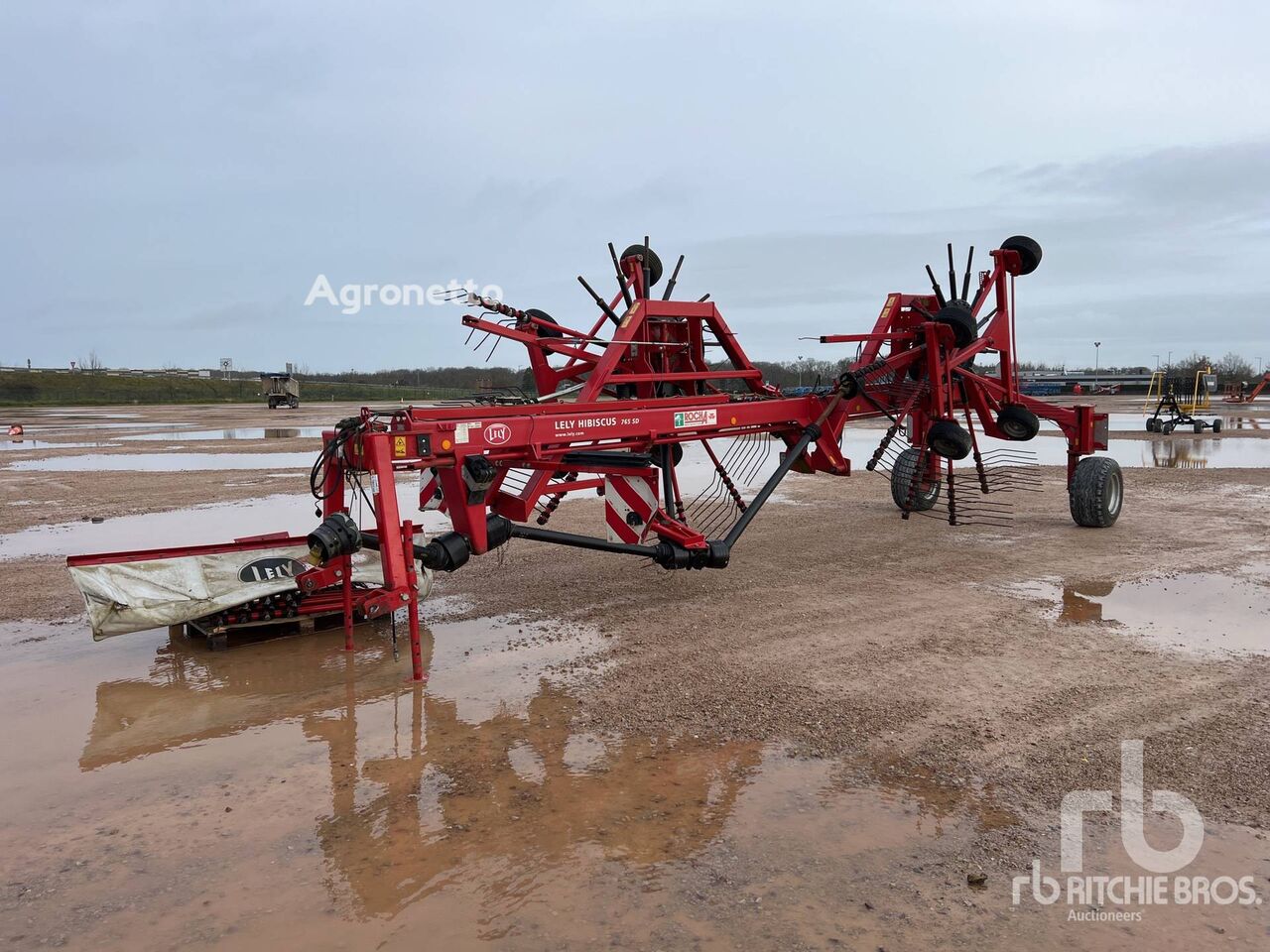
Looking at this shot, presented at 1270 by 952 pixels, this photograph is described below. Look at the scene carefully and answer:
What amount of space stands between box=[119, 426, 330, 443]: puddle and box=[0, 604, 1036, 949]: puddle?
24.3 m

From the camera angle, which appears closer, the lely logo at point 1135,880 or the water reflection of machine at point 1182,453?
the lely logo at point 1135,880

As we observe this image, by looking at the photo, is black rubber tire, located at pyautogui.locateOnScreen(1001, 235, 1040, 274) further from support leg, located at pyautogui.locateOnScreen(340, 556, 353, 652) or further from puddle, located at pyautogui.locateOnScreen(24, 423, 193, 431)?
puddle, located at pyautogui.locateOnScreen(24, 423, 193, 431)

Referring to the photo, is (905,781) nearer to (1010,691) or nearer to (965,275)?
(1010,691)

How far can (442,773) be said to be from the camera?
14.8 ft

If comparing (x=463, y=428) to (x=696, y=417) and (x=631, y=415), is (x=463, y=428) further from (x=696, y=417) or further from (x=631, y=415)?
(x=696, y=417)

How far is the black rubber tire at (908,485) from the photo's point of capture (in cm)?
1184

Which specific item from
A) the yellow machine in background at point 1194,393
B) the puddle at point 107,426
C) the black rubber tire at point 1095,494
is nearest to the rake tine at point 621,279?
the black rubber tire at point 1095,494

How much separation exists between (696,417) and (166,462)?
1722 centimetres

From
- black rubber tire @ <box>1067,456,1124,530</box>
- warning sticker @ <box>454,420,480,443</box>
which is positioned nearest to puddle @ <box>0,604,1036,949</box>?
warning sticker @ <box>454,420,480,443</box>

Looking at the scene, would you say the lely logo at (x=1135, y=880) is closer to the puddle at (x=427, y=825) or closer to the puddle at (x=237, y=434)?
the puddle at (x=427, y=825)

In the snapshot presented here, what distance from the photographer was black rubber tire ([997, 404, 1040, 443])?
408 inches

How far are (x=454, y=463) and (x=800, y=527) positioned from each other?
5702 mm

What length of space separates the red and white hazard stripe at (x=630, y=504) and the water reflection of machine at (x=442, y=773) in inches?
97.2

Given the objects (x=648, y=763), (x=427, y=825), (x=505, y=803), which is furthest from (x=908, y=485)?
(x=427, y=825)
